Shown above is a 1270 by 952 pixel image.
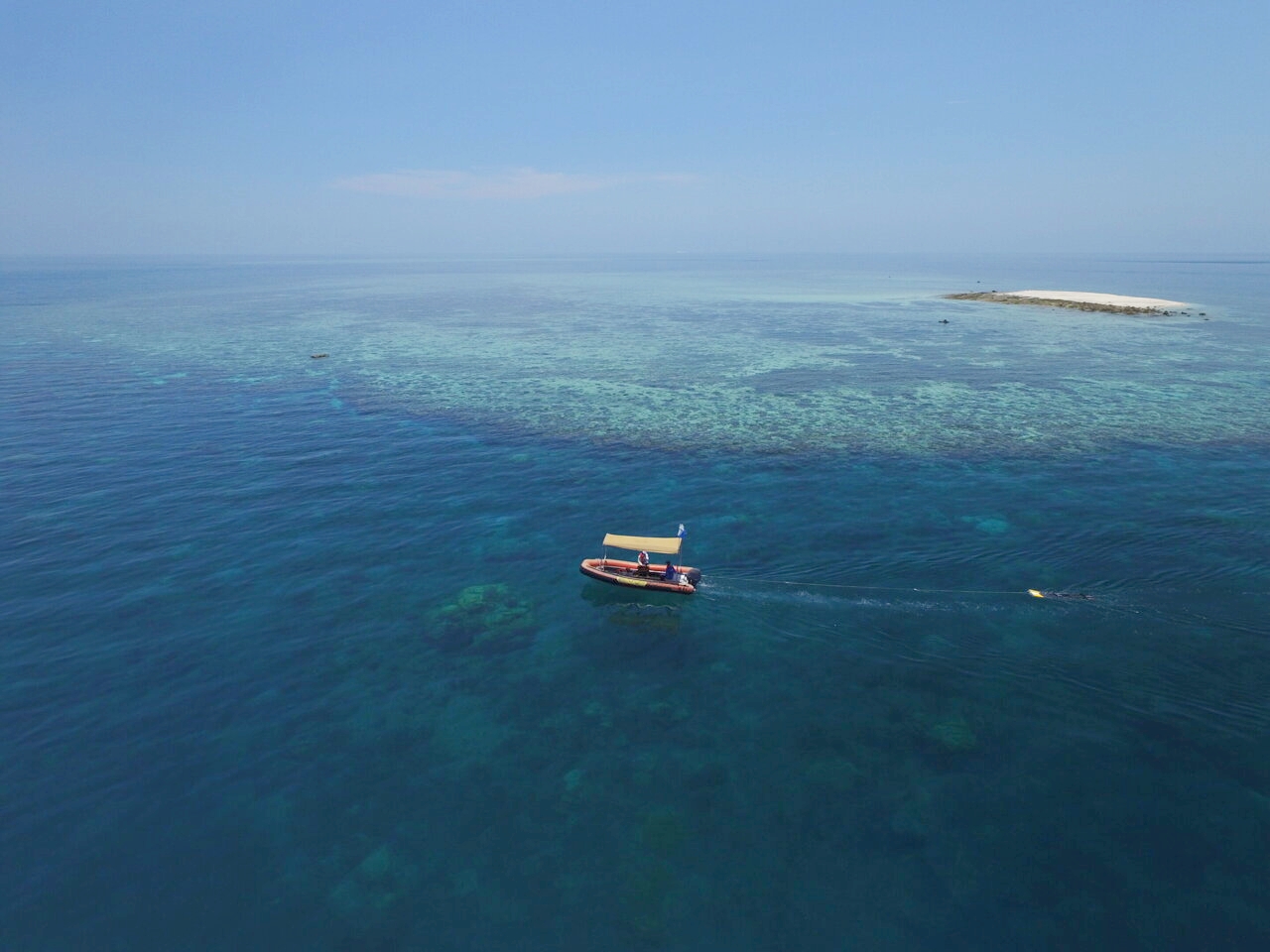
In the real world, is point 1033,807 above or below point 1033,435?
below

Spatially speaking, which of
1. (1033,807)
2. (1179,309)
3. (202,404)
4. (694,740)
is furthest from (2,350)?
(1179,309)

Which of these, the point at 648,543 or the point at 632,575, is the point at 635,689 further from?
the point at 648,543

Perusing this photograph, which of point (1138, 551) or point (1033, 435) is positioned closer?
point (1138, 551)

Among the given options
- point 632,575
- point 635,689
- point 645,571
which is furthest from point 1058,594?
point 635,689

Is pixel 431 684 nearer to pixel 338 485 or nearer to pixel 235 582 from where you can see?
pixel 235 582

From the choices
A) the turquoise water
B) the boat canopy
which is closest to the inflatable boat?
the boat canopy

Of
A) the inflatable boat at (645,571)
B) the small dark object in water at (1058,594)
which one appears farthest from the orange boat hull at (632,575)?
the small dark object in water at (1058,594)

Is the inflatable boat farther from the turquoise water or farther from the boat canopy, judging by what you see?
the turquoise water
